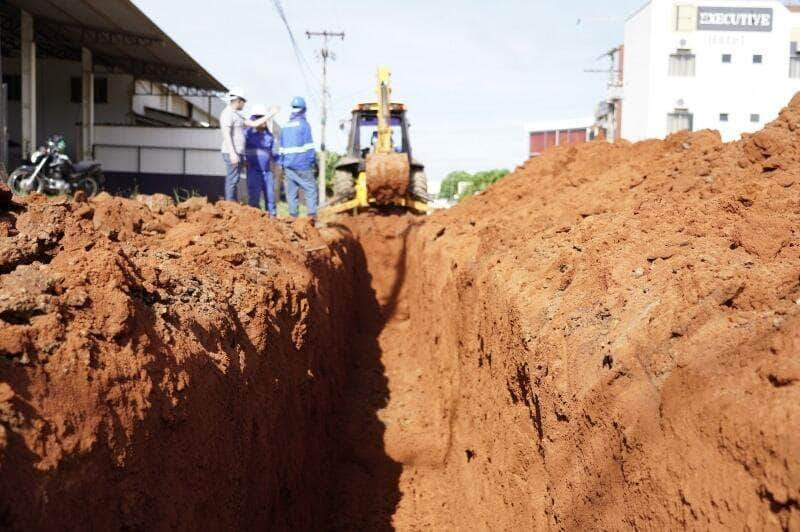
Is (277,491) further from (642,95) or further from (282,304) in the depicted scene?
(642,95)

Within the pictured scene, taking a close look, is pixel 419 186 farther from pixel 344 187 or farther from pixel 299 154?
pixel 299 154

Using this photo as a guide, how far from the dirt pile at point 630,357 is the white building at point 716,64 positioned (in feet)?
123

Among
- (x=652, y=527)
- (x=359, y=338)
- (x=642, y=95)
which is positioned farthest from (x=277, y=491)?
(x=642, y=95)

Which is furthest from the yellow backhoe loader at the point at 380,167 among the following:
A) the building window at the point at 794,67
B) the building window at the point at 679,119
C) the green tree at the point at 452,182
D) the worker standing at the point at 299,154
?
the green tree at the point at 452,182

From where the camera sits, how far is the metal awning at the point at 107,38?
17.3 metres

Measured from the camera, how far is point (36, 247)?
10.5 ft

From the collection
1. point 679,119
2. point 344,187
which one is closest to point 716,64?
point 679,119

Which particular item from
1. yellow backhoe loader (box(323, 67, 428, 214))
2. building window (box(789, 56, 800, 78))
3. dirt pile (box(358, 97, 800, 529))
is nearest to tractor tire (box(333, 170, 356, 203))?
yellow backhoe loader (box(323, 67, 428, 214))

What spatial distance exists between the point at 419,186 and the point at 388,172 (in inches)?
75.7

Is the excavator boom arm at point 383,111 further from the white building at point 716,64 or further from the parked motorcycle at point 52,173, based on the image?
the white building at point 716,64

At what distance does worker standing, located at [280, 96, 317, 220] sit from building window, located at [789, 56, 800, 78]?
37883 millimetres

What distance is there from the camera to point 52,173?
1518 centimetres

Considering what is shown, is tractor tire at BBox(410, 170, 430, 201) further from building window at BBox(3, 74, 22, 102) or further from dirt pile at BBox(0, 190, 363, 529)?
building window at BBox(3, 74, 22, 102)

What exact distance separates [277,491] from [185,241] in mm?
1635
